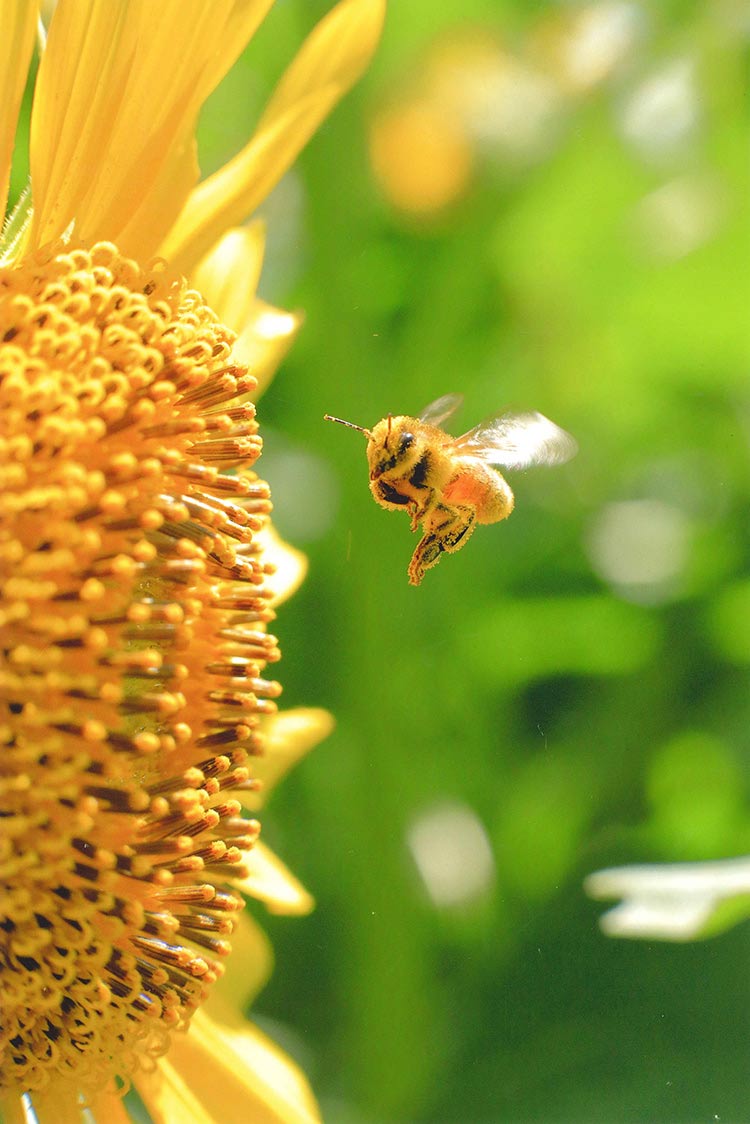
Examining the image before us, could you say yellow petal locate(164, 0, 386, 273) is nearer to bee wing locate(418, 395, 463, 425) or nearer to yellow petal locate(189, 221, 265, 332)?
yellow petal locate(189, 221, 265, 332)

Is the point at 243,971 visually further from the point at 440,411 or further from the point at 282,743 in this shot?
the point at 440,411

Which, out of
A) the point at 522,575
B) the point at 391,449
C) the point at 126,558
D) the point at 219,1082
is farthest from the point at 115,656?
the point at 522,575

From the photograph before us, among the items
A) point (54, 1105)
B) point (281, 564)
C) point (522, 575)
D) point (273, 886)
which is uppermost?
point (522, 575)

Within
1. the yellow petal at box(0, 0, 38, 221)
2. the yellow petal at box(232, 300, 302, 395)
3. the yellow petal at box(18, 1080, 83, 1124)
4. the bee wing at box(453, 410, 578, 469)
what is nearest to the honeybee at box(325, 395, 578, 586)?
the bee wing at box(453, 410, 578, 469)

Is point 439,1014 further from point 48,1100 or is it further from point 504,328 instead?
point 504,328

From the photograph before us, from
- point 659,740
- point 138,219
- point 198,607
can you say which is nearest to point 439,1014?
point 659,740

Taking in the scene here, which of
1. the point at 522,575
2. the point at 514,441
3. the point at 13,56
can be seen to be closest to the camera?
the point at 13,56

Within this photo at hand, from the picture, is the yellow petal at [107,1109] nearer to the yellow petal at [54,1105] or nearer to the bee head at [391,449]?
the yellow petal at [54,1105]
